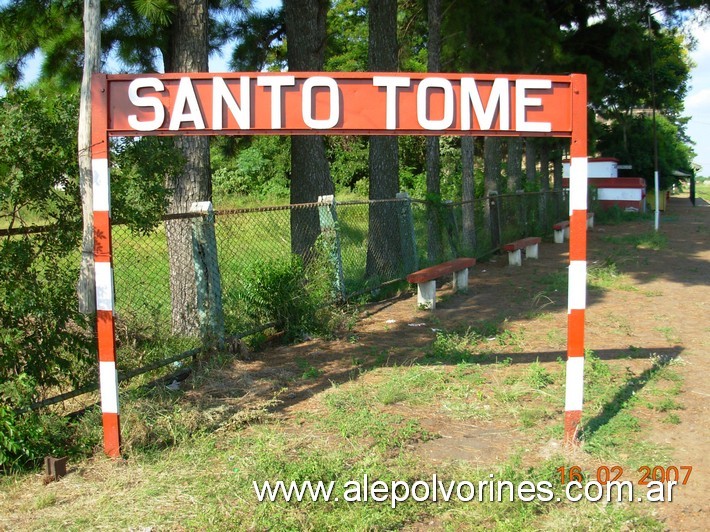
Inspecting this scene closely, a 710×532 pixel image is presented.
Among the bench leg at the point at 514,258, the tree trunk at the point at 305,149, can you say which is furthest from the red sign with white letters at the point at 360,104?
the bench leg at the point at 514,258

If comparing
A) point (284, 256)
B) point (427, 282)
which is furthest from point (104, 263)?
point (284, 256)

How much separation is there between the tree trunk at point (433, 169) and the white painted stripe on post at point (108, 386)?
9111 mm

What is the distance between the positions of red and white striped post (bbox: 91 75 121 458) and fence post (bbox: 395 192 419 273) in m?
7.71

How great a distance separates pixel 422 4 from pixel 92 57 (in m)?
13.1

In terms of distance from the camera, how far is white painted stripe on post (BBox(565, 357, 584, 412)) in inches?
205

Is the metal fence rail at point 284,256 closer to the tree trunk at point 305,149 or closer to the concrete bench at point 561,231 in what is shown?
the tree trunk at point 305,149

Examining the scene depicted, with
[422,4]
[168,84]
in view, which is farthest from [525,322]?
[422,4]

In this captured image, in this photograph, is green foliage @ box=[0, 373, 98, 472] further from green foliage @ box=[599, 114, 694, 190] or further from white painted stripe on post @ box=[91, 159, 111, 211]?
green foliage @ box=[599, 114, 694, 190]

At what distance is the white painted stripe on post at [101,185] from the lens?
500 centimetres

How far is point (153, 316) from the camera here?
7094mm

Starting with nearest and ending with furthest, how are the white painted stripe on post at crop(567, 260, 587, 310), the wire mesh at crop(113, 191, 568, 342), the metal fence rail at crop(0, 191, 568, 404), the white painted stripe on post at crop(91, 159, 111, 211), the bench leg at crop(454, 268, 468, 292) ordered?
the white painted stripe on post at crop(91, 159, 111, 211), the white painted stripe on post at crop(567, 260, 587, 310), the metal fence rail at crop(0, 191, 568, 404), the wire mesh at crop(113, 191, 568, 342), the bench leg at crop(454, 268, 468, 292)

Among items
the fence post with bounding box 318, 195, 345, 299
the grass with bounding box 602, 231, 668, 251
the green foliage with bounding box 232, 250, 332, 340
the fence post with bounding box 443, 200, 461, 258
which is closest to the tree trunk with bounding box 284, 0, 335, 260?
the fence post with bounding box 318, 195, 345, 299

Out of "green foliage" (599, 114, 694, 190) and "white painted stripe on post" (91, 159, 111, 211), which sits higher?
"green foliage" (599, 114, 694, 190)

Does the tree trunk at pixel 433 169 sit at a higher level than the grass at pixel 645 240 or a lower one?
higher
